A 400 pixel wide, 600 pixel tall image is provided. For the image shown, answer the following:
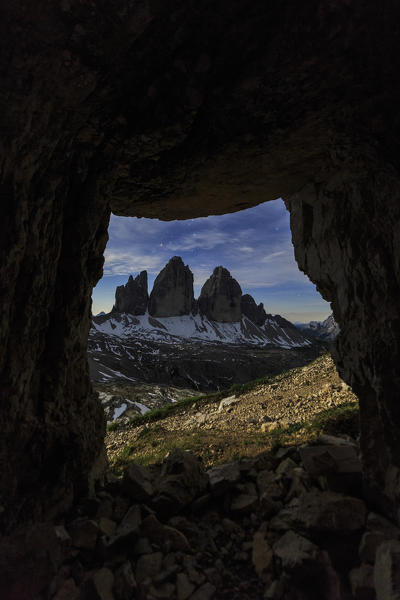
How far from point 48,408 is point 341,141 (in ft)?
23.4

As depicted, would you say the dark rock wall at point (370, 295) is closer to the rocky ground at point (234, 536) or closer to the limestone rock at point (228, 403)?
the rocky ground at point (234, 536)

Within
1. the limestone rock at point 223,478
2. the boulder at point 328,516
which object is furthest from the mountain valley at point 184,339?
the boulder at point 328,516

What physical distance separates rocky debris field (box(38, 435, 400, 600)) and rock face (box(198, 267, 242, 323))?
185218 mm

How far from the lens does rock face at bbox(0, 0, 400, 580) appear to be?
11.9 ft

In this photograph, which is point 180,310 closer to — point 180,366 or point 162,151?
point 180,366

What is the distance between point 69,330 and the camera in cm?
502

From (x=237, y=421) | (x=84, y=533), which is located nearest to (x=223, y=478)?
(x=84, y=533)

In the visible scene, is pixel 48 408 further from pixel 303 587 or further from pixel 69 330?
pixel 303 587

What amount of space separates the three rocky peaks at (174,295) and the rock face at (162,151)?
174393 millimetres

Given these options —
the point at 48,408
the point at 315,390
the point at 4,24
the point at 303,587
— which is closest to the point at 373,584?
the point at 303,587

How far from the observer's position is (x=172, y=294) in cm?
18150

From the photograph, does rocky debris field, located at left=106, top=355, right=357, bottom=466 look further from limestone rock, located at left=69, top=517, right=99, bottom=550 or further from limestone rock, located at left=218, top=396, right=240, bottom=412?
limestone rock, located at left=69, top=517, right=99, bottom=550

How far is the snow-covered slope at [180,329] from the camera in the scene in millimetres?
164000

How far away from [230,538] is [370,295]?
5102mm
